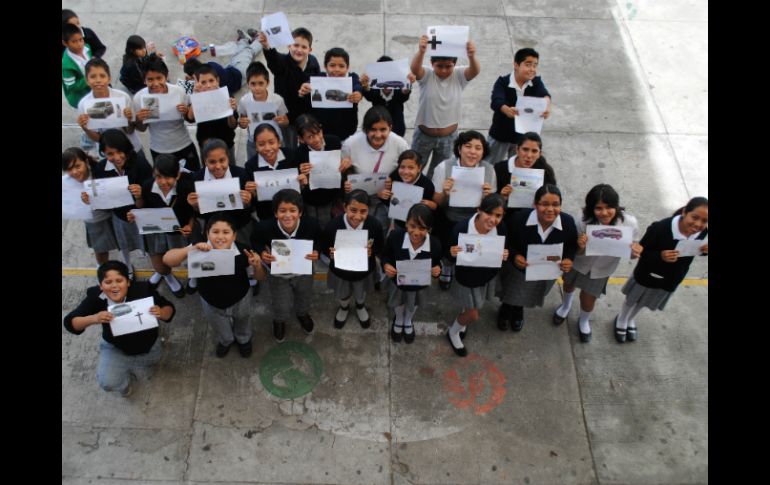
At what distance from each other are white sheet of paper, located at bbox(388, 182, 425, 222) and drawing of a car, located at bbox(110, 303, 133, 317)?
2.22 metres

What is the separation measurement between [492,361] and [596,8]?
279 inches

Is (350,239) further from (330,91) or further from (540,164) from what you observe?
(540,164)

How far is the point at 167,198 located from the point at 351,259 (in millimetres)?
1659

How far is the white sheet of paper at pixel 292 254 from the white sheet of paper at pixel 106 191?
139 cm

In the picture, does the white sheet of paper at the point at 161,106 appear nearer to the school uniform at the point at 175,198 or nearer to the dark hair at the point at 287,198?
the school uniform at the point at 175,198

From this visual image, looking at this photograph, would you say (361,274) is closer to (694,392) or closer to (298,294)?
(298,294)

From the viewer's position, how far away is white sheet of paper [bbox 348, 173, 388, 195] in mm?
4922

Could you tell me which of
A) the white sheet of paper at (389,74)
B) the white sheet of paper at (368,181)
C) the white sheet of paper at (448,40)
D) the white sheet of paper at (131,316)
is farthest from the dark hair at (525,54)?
the white sheet of paper at (131,316)

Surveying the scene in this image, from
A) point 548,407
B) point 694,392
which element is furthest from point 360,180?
point 694,392

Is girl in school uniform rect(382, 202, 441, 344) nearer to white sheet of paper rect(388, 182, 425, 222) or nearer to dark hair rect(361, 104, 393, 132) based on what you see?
white sheet of paper rect(388, 182, 425, 222)

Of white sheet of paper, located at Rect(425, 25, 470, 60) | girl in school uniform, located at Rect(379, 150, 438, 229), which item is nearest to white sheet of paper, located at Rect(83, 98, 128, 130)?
girl in school uniform, located at Rect(379, 150, 438, 229)

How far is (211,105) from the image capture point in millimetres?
5211

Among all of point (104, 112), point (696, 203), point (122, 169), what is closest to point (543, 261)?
point (696, 203)

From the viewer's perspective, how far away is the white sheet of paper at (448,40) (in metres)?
5.22
